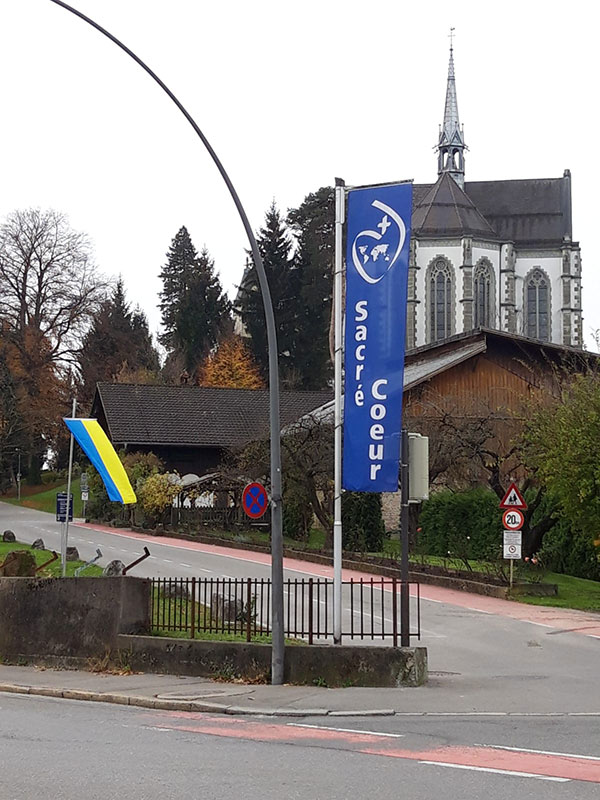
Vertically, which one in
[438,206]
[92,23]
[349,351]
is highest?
[438,206]

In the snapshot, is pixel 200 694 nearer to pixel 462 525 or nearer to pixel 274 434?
pixel 274 434

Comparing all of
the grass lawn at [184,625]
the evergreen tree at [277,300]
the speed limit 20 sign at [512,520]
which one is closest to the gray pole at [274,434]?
the grass lawn at [184,625]

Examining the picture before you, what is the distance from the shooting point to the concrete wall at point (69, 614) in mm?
17156

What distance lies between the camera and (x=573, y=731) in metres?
11.5

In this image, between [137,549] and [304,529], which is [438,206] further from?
[137,549]

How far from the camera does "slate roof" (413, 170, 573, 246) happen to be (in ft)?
357

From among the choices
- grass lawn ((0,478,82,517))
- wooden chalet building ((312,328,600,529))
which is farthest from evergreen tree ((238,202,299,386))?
wooden chalet building ((312,328,600,529))

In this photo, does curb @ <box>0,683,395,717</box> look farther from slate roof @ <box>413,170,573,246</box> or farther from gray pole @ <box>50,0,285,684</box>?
slate roof @ <box>413,170,573,246</box>

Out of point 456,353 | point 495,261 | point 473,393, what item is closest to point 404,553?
point 473,393

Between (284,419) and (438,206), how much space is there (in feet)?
151

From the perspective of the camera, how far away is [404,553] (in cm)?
1548

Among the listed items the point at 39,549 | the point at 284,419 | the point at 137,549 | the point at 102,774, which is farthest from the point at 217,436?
the point at 102,774

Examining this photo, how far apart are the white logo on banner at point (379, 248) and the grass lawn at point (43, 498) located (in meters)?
52.9

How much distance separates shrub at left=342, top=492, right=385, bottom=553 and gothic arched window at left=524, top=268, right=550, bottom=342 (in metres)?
67.5
